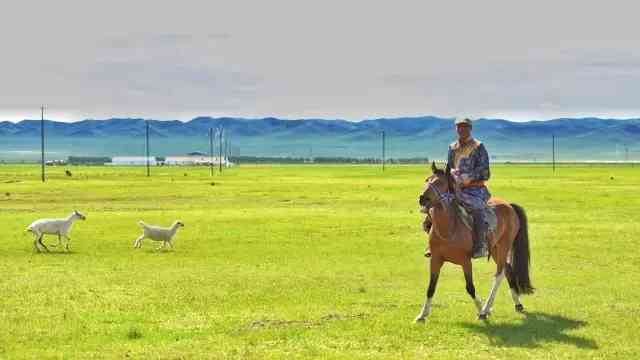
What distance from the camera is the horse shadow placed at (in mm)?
15583

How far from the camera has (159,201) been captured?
61.0m

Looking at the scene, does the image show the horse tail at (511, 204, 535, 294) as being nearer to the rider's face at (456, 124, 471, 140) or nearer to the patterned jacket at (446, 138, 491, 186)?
the patterned jacket at (446, 138, 491, 186)

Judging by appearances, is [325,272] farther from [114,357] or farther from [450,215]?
[114,357]

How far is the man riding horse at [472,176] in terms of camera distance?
57.2 ft

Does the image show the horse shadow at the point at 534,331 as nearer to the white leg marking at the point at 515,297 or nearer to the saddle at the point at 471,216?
the white leg marking at the point at 515,297

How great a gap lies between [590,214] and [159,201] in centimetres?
2819

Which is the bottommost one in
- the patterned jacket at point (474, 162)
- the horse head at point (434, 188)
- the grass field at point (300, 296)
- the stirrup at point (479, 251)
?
the grass field at point (300, 296)

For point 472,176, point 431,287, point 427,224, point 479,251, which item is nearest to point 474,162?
point 472,176

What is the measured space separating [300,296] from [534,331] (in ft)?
18.6

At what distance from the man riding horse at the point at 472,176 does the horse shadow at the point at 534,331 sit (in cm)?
145

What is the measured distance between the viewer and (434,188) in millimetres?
16641

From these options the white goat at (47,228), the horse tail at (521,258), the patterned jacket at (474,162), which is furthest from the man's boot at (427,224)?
the white goat at (47,228)

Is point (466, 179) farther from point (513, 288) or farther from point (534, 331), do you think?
point (534, 331)

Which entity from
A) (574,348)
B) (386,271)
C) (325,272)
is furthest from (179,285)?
(574,348)
